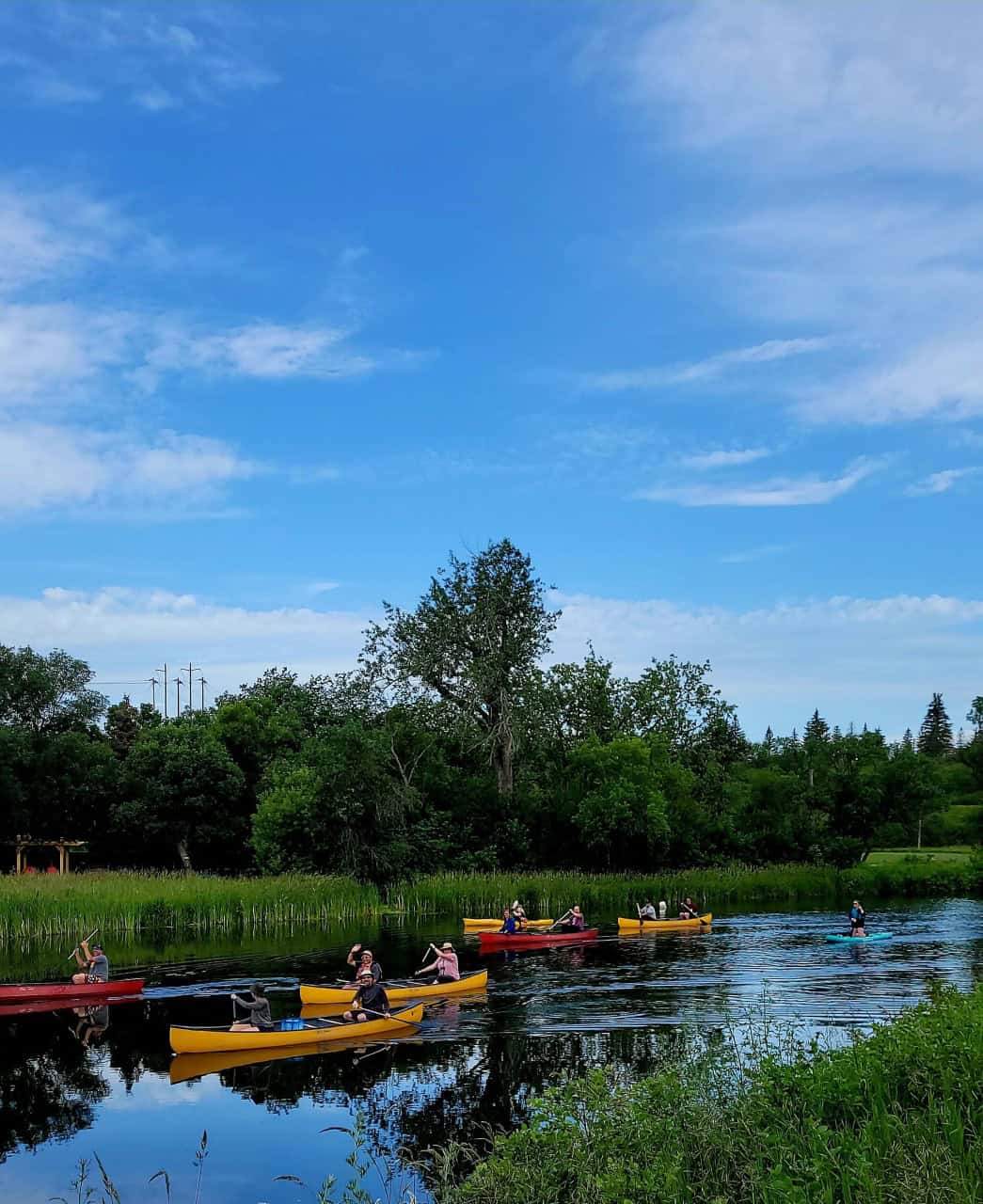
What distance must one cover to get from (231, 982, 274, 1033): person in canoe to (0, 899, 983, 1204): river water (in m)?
0.75

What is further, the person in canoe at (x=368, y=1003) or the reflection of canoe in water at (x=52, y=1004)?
the reflection of canoe in water at (x=52, y=1004)

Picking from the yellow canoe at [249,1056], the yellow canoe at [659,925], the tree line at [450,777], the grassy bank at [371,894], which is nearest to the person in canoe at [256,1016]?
the yellow canoe at [249,1056]

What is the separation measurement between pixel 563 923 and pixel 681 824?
75.4 ft

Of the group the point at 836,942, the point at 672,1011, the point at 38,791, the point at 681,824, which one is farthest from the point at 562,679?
the point at 672,1011

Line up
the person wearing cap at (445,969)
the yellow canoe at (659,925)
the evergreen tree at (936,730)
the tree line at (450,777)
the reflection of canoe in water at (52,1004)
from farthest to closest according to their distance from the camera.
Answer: the evergreen tree at (936,730) → the tree line at (450,777) → the yellow canoe at (659,925) → the person wearing cap at (445,969) → the reflection of canoe in water at (52,1004)

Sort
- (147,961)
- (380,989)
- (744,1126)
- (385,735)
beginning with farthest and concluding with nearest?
(385,735), (147,961), (380,989), (744,1126)

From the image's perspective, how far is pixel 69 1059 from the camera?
20.0 meters

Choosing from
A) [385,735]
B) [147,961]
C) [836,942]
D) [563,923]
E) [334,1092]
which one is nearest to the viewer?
[334,1092]

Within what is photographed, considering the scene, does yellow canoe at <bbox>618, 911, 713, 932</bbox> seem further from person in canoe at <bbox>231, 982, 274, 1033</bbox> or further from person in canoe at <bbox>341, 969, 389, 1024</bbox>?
person in canoe at <bbox>231, 982, 274, 1033</bbox>

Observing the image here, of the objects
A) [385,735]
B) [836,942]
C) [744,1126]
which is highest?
[385,735]

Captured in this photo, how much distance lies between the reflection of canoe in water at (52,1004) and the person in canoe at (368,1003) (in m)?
6.42

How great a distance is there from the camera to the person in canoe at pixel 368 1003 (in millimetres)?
21391

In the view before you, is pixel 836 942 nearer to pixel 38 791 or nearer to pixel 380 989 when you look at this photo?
pixel 380 989

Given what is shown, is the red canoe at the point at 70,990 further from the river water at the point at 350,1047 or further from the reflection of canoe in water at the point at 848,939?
the reflection of canoe in water at the point at 848,939
